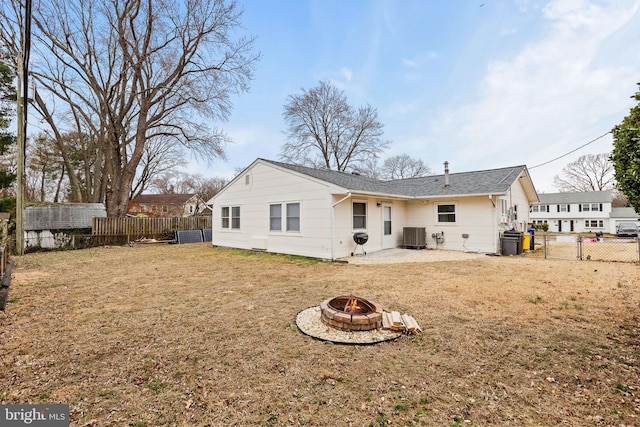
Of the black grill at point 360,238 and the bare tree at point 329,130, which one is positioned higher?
the bare tree at point 329,130

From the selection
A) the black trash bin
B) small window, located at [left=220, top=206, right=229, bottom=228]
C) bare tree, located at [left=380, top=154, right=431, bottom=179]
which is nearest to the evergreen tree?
the black trash bin

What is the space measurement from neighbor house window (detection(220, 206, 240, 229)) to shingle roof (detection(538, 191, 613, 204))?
4077 cm

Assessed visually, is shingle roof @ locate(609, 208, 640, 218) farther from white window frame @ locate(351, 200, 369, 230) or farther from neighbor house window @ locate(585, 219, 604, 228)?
white window frame @ locate(351, 200, 369, 230)

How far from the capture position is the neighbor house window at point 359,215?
33.3ft

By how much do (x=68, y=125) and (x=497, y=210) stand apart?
84.1 ft

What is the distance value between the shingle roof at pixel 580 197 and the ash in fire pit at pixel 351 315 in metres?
43.7

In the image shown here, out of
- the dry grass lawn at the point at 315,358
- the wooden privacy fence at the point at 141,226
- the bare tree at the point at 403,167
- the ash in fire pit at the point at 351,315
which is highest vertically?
the bare tree at the point at 403,167

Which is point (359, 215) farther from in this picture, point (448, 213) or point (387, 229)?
point (448, 213)

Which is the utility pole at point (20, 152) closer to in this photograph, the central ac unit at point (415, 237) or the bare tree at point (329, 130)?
the central ac unit at point (415, 237)

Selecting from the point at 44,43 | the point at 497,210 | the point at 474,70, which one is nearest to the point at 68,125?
the point at 44,43

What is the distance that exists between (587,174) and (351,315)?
51638 mm

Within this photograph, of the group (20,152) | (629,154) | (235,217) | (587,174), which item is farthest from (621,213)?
(20,152)

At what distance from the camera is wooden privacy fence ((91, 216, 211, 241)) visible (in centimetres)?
1376

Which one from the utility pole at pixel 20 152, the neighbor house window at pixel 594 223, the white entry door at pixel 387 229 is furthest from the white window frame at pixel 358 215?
the neighbor house window at pixel 594 223
